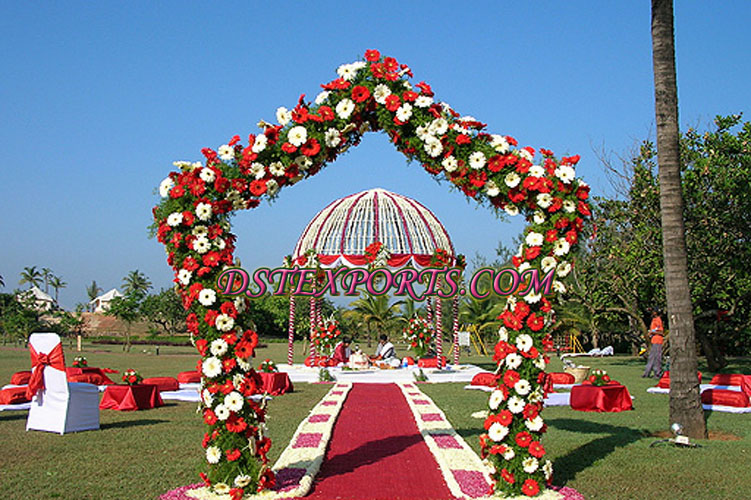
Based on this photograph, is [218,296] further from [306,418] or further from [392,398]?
[392,398]

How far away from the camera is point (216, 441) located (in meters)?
7.02

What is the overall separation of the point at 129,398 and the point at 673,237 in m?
10.3

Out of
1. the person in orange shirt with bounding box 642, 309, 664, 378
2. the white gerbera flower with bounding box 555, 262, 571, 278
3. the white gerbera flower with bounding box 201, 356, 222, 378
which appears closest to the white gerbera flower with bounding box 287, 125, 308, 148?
the white gerbera flower with bounding box 201, 356, 222, 378

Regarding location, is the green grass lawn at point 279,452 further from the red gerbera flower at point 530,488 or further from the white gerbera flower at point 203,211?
the white gerbera flower at point 203,211

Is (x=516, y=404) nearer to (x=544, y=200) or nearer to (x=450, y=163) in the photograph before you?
(x=544, y=200)

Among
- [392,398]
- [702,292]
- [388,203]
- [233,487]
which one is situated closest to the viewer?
[233,487]

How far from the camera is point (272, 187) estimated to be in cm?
757

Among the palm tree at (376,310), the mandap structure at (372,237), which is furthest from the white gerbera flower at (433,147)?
the palm tree at (376,310)

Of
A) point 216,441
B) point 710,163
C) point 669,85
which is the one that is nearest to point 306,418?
point 216,441

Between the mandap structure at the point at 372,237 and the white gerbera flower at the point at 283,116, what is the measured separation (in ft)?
51.6

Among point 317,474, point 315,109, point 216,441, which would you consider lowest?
point 317,474

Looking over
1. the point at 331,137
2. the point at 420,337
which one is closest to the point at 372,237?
the point at 420,337

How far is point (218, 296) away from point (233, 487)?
6.17 feet

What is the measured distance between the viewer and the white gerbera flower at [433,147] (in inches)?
297
